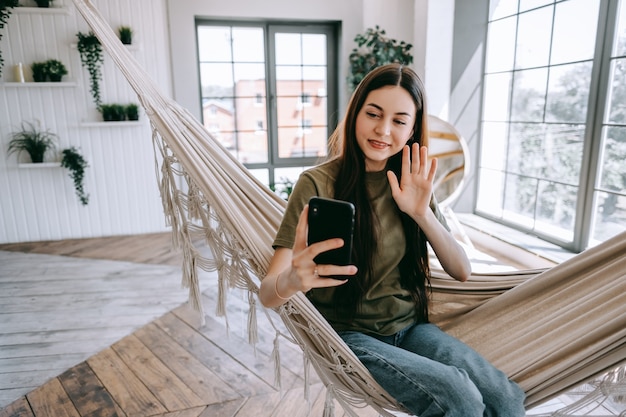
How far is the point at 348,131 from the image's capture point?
103 centimetres

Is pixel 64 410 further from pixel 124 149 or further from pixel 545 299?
pixel 124 149

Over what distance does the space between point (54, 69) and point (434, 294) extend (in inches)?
127

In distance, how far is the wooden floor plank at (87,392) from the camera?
145 cm

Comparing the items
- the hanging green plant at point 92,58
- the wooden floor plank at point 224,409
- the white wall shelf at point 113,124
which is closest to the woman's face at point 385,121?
the wooden floor plank at point 224,409

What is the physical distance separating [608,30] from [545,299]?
5.48 feet

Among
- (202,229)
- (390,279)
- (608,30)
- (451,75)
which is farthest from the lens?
(451,75)

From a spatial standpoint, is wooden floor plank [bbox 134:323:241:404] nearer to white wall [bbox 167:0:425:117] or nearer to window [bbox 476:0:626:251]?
window [bbox 476:0:626:251]

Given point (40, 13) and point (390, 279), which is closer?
point (390, 279)

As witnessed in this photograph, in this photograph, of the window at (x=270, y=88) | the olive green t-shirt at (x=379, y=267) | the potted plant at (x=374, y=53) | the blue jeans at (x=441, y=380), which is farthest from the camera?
the window at (x=270, y=88)

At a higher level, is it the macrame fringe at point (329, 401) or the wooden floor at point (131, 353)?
the macrame fringe at point (329, 401)

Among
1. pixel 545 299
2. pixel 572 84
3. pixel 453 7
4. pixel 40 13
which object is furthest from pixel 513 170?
pixel 40 13

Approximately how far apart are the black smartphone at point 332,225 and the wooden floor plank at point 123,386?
42.7 inches

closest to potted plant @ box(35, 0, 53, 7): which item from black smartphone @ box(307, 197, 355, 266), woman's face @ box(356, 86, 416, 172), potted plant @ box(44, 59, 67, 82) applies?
potted plant @ box(44, 59, 67, 82)

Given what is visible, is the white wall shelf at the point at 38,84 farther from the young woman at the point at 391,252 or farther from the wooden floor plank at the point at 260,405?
the young woman at the point at 391,252
